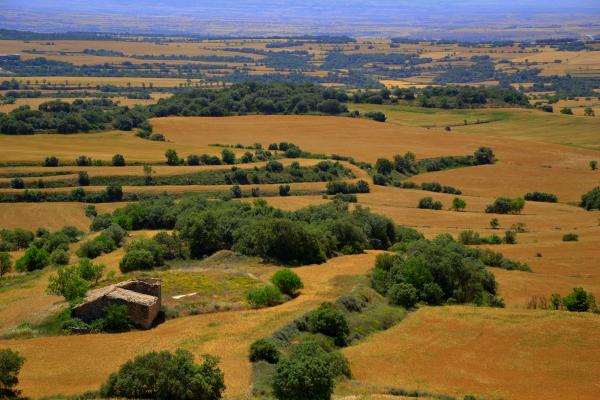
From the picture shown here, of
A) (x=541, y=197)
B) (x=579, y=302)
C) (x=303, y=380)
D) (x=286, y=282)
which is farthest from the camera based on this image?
(x=541, y=197)

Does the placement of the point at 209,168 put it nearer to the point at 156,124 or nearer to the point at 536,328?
the point at 156,124

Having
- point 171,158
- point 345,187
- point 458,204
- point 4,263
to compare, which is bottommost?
point 458,204

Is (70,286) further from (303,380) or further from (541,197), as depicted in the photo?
(541,197)

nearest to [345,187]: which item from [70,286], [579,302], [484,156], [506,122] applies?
[484,156]

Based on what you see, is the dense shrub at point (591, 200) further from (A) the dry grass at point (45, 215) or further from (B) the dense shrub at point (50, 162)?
(B) the dense shrub at point (50, 162)

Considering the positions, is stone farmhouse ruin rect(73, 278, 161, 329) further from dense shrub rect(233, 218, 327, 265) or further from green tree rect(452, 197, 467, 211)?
green tree rect(452, 197, 467, 211)

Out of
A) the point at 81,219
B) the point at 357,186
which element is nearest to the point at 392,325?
the point at 81,219

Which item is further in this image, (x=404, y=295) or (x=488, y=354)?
(x=404, y=295)
